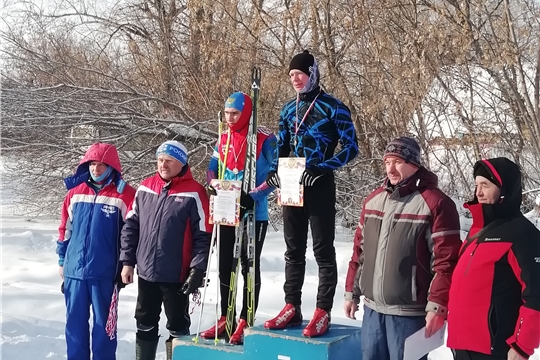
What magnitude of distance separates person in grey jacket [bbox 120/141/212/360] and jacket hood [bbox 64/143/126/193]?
0.26m

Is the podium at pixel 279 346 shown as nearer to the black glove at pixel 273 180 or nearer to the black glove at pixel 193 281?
the black glove at pixel 193 281

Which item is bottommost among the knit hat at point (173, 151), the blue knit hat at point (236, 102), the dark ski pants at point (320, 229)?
the dark ski pants at point (320, 229)

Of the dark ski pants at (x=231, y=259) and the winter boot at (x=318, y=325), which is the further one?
the dark ski pants at (x=231, y=259)

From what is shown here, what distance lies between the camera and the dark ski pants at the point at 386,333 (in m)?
2.58

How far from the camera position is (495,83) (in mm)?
6945

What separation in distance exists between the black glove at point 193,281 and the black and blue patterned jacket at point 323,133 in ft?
2.69

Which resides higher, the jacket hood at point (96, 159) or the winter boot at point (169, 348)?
the jacket hood at point (96, 159)

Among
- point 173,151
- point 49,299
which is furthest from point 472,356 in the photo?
point 49,299

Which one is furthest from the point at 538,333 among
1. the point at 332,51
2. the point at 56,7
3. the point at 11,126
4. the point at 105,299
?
the point at 56,7

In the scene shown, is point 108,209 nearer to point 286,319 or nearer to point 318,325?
point 286,319

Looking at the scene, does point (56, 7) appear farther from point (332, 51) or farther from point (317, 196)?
point (317, 196)

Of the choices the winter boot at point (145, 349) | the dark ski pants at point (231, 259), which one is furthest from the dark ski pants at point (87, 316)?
the dark ski pants at point (231, 259)

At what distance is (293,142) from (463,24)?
3.95 metres

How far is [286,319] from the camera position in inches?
135
